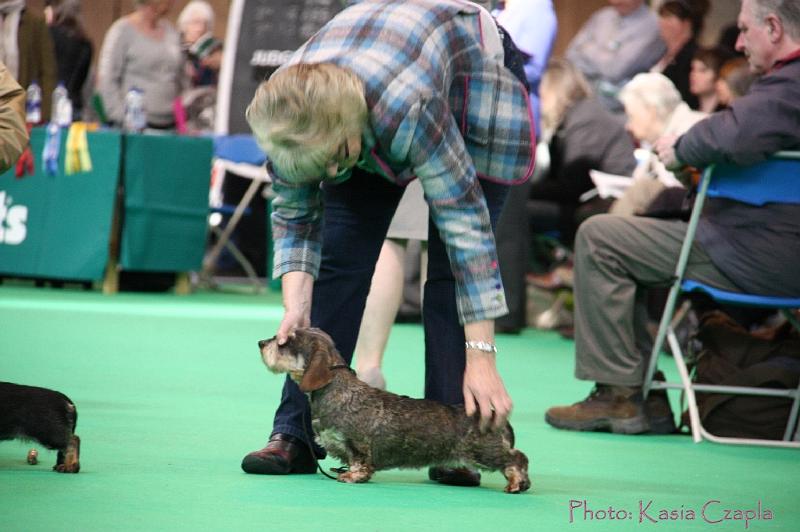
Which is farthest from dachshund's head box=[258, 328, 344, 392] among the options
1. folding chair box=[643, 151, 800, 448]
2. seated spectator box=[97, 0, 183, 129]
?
seated spectator box=[97, 0, 183, 129]

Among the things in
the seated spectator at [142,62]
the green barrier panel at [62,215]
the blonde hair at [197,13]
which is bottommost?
the green barrier panel at [62,215]

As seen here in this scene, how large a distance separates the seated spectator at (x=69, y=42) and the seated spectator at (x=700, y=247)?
682 cm

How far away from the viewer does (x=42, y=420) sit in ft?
9.37

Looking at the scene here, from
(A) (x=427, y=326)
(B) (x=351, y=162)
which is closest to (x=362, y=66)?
(B) (x=351, y=162)

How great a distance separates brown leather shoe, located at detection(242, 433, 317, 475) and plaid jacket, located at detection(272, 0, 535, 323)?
450 mm

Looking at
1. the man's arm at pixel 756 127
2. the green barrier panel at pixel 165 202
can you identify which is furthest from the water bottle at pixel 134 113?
the man's arm at pixel 756 127

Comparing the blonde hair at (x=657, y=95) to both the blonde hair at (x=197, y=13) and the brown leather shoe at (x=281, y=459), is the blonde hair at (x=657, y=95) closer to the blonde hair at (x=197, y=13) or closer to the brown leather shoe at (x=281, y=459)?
the brown leather shoe at (x=281, y=459)

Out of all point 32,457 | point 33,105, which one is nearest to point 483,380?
point 32,457

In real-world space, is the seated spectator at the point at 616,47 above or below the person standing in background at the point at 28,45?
above

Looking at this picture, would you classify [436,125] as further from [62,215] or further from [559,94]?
[62,215]

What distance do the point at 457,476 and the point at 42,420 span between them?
969 mm

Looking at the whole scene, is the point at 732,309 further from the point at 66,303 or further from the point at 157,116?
the point at 157,116

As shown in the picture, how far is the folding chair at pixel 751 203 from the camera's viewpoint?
399cm

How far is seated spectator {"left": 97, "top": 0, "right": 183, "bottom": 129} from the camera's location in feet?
31.2
